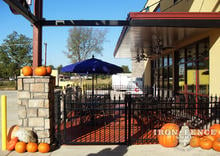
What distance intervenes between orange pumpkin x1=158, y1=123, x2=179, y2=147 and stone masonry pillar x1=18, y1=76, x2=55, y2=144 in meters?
2.44

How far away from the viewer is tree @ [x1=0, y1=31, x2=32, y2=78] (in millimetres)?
27078

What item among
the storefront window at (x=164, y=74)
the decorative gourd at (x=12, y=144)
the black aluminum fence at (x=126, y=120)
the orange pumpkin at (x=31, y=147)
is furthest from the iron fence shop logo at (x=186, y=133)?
the storefront window at (x=164, y=74)

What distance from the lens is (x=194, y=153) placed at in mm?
4055

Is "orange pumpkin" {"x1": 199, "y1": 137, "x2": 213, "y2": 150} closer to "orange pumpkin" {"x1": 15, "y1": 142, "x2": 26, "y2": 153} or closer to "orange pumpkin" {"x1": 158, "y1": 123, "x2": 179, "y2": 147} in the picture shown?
"orange pumpkin" {"x1": 158, "y1": 123, "x2": 179, "y2": 147}

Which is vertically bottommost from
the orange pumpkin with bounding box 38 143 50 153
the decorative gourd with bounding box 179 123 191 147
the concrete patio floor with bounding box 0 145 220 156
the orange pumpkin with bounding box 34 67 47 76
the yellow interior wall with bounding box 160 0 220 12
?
the concrete patio floor with bounding box 0 145 220 156

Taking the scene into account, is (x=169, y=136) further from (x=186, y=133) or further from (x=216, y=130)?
(x=216, y=130)

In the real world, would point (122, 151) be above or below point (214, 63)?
below

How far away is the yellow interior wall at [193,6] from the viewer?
5.75m

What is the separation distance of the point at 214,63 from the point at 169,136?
269 centimetres

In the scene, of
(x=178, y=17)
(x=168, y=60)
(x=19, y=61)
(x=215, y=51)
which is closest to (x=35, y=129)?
(x=178, y=17)

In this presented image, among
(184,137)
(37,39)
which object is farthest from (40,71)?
(184,137)

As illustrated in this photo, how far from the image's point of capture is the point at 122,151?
4.17 m

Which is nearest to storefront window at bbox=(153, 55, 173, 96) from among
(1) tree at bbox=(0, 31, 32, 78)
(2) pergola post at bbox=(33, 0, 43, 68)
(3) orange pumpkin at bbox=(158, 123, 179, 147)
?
(3) orange pumpkin at bbox=(158, 123, 179, 147)

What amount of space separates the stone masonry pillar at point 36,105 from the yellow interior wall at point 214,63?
442 cm
